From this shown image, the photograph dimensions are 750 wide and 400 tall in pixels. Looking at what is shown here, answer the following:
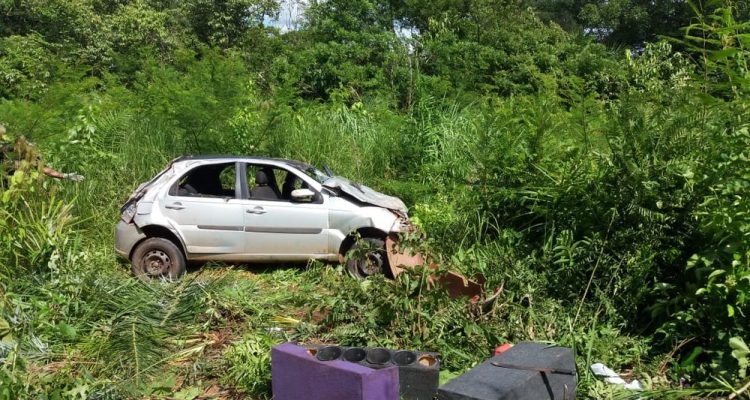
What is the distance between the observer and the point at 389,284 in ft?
18.4

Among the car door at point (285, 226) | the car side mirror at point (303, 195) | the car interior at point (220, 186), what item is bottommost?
the car door at point (285, 226)

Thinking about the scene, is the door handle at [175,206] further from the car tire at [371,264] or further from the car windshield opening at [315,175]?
the car tire at [371,264]

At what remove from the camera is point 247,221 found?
813cm

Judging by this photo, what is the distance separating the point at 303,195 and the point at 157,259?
6.66ft

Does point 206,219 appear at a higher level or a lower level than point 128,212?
lower

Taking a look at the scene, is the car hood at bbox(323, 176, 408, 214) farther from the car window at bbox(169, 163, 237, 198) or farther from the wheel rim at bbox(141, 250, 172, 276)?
the wheel rim at bbox(141, 250, 172, 276)

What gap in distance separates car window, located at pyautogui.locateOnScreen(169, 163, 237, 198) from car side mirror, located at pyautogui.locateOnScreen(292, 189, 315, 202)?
0.84 m

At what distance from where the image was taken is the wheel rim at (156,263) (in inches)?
316

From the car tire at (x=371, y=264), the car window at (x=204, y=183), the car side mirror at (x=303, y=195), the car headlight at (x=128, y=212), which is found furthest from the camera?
the car window at (x=204, y=183)

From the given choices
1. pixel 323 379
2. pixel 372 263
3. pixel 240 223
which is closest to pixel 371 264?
pixel 372 263

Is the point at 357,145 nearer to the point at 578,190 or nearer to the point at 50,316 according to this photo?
the point at 578,190

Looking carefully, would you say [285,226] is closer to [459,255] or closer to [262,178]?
[262,178]

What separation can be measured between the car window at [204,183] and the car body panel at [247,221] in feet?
0.35

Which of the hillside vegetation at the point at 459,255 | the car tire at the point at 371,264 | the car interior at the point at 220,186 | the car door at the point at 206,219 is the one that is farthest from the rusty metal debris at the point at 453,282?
the car interior at the point at 220,186
